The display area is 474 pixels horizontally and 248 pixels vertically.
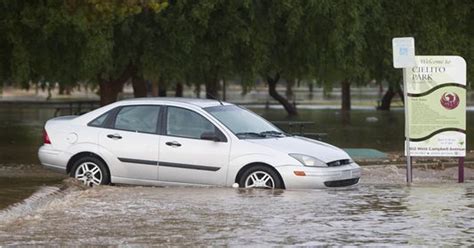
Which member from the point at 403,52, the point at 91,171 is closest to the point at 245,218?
the point at 91,171

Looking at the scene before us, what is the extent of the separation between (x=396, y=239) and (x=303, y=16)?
14807 mm

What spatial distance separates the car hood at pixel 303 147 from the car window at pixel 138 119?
1.59 m

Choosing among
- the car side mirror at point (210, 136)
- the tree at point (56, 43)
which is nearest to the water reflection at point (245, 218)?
the car side mirror at point (210, 136)

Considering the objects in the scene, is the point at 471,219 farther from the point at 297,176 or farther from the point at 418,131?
the point at 418,131

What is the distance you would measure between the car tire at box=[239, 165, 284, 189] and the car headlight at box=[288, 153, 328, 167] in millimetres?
374

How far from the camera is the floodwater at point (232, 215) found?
923cm

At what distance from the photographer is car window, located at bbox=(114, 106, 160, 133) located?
13828 millimetres

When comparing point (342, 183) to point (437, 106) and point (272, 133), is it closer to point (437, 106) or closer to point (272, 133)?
point (272, 133)

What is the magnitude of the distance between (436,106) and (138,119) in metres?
4.95

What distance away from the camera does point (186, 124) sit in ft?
44.7

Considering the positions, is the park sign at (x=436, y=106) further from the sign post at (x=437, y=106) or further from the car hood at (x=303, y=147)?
the car hood at (x=303, y=147)

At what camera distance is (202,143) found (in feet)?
43.8

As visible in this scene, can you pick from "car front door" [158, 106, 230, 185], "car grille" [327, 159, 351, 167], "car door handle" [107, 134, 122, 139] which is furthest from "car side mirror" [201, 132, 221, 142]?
"car grille" [327, 159, 351, 167]

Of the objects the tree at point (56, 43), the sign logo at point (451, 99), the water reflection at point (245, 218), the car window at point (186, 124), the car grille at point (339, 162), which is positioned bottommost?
the water reflection at point (245, 218)
